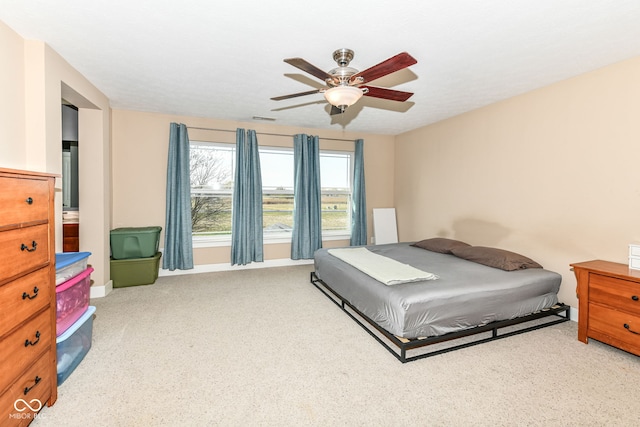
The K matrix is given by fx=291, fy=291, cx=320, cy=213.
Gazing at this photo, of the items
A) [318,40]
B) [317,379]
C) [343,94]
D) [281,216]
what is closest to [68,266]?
[317,379]

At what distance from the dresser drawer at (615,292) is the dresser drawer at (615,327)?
0.05 metres

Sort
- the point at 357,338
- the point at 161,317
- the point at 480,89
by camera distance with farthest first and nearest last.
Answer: the point at 480,89 → the point at 161,317 → the point at 357,338

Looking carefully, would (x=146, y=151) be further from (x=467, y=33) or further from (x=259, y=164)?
(x=467, y=33)

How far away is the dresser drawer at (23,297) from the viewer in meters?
1.37

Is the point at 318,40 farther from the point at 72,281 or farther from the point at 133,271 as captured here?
the point at 133,271

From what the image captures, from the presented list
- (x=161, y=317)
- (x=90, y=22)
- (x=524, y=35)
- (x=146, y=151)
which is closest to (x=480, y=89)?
(x=524, y=35)

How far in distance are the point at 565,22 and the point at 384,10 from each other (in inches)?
52.1

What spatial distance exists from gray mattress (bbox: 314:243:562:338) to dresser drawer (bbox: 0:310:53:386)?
226cm

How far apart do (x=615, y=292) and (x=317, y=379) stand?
2478mm

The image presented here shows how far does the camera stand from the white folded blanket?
2651 mm

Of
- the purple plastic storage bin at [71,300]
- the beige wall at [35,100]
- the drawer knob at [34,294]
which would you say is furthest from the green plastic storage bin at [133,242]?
the drawer knob at [34,294]

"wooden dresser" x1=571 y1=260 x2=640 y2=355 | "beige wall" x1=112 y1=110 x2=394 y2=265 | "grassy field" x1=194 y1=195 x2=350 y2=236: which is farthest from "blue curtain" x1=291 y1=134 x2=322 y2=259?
"wooden dresser" x1=571 y1=260 x2=640 y2=355

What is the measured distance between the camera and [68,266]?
214 cm

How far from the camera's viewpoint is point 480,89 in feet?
11.1
